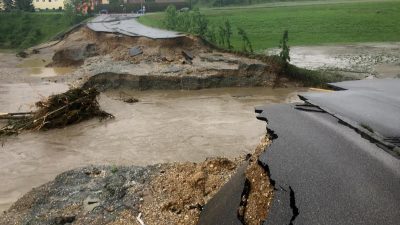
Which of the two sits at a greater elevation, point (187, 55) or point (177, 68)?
point (187, 55)

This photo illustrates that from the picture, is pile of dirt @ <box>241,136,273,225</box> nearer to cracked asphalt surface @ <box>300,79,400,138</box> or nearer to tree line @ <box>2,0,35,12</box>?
cracked asphalt surface @ <box>300,79,400,138</box>

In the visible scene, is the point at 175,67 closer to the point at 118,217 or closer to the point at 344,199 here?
the point at 118,217

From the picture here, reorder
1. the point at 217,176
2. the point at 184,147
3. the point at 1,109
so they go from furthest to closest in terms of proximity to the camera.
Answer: the point at 1,109 → the point at 184,147 → the point at 217,176

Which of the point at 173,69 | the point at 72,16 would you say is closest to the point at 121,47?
the point at 173,69

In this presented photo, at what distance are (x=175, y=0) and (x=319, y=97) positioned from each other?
5610 centimetres

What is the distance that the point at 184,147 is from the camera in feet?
35.8

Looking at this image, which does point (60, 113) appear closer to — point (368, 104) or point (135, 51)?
point (135, 51)

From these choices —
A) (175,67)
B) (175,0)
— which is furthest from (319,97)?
(175,0)

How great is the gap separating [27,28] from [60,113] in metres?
32.1

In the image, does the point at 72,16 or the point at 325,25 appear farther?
the point at 72,16

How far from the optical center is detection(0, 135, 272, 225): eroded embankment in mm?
5992

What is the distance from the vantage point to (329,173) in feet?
15.1

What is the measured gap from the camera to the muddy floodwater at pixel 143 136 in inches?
396

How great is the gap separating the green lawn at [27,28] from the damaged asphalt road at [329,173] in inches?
1436
